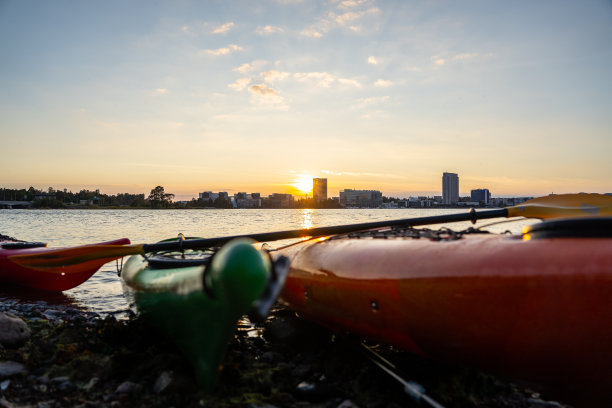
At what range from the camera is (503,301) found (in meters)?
2.90

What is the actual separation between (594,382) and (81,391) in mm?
3865

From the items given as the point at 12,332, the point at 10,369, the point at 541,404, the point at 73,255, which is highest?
the point at 73,255

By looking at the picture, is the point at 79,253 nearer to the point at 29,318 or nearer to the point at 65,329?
the point at 29,318

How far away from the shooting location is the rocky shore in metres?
3.21

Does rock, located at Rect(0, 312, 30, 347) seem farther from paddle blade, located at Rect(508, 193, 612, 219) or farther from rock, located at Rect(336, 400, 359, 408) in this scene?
paddle blade, located at Rect(508, 193, 612, 219)

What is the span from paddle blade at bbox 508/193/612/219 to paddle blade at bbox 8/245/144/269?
5418mm

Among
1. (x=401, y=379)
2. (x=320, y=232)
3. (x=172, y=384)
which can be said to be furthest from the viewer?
(x=320, y=232)

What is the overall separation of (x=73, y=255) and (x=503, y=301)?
646cm

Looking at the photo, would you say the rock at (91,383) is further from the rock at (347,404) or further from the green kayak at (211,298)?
the rock at (347,404)

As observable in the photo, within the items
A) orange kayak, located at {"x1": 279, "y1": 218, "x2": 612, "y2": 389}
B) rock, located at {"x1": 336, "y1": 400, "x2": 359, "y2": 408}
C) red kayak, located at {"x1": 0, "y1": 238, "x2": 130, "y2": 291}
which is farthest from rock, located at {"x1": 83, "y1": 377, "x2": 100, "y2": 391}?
red kayak, located at {"x1": 0, "y1": 238, "x2": 130, "y2": 291}

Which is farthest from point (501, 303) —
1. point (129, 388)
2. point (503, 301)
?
Answer: point (129, 388)

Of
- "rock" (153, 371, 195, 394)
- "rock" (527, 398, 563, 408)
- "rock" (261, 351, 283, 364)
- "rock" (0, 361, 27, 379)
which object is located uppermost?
"rock" (153, 371, 195, 394)

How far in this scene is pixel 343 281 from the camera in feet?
13.0

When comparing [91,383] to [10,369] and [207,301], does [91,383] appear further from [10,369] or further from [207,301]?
[207,301]
